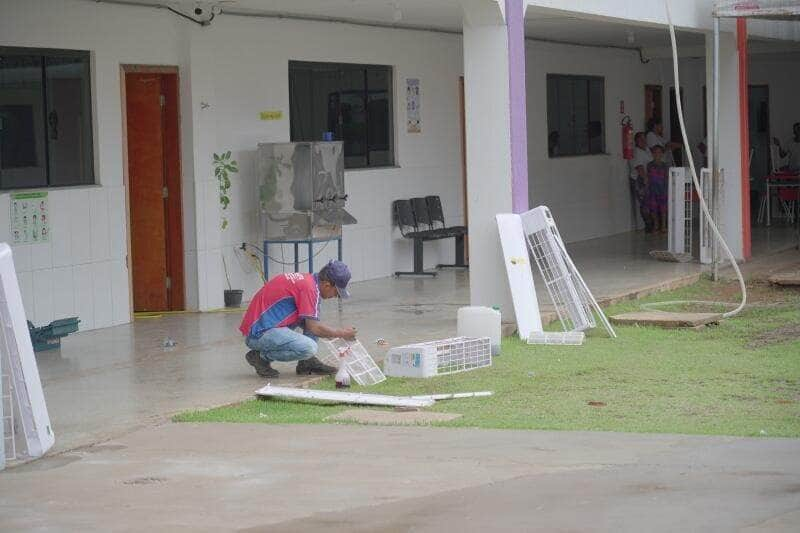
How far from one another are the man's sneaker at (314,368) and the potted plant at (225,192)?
4.60m

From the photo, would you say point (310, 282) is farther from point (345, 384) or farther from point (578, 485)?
point (578, 485)

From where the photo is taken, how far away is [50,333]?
12781 mm

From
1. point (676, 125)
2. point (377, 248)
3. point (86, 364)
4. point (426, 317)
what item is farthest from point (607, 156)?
point (86, 364)

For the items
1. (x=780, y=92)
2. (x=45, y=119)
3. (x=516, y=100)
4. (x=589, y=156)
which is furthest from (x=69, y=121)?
(x=780, y=92)

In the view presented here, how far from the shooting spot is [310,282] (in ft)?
35.7

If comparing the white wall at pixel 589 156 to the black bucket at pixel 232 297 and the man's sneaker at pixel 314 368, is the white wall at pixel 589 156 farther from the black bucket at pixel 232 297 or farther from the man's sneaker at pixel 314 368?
the man's sneaker at pixel 314 368

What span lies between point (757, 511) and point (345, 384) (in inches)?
184

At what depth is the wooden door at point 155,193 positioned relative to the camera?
600 inches

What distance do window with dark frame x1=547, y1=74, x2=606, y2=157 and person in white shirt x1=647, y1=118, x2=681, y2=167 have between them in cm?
125

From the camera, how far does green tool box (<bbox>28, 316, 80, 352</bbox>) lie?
1274 cm

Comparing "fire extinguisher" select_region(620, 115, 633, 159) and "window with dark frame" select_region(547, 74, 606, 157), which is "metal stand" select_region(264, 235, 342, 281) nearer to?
"window with dark frame" select_region(547, 74, 606, 157)

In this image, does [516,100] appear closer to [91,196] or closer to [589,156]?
[91,196]

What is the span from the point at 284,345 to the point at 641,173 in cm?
1605

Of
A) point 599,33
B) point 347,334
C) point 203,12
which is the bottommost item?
point 347,334
